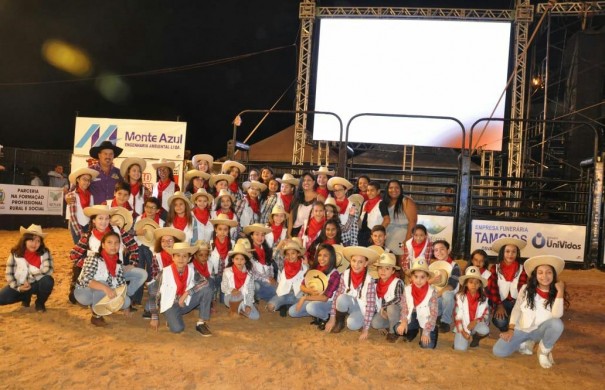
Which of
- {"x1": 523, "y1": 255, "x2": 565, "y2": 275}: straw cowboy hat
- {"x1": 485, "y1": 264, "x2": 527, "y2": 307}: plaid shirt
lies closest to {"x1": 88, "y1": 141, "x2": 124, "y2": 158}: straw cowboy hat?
{"x1": 485, "y1": 264, "x2": 527, "y2": 307}: plaid shirt

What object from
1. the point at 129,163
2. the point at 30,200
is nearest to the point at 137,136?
the point at 129,163

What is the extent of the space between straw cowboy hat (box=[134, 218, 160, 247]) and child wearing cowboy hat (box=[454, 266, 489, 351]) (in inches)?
133

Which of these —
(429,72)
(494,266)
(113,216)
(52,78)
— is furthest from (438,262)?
(52,78)

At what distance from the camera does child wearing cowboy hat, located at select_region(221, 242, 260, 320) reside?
5508mm

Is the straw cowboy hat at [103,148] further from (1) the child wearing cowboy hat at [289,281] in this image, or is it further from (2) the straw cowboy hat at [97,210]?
(1) the child wearing cowboy hat at [289,281]

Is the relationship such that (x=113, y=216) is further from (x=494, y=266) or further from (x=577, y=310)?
(x=577, y=310)

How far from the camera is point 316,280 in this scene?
5391mm

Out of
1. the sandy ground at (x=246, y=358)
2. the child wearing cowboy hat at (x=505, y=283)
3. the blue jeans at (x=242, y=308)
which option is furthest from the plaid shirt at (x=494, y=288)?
the blue jeans at (x=242, y=308)

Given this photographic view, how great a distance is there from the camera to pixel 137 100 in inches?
1339

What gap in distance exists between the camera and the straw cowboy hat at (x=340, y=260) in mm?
5559

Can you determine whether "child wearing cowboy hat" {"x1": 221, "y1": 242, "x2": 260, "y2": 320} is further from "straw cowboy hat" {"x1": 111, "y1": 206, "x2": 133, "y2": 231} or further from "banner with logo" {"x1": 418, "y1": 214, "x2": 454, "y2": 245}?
"banner with logo" {"x1": 418, "y1": 214, "x2": 454, "y2": 245}

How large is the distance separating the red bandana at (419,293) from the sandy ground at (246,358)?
423 mm

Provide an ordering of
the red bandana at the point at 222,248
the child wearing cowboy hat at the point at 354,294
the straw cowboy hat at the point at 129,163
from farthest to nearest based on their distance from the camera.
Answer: the straw cowboy hat at the point at 129,163 → the red bandana at the point at 222,248 → the child wearing cowboy hat at the point at 354,294

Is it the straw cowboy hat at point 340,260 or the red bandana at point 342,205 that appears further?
the red bandana at point 342,205
